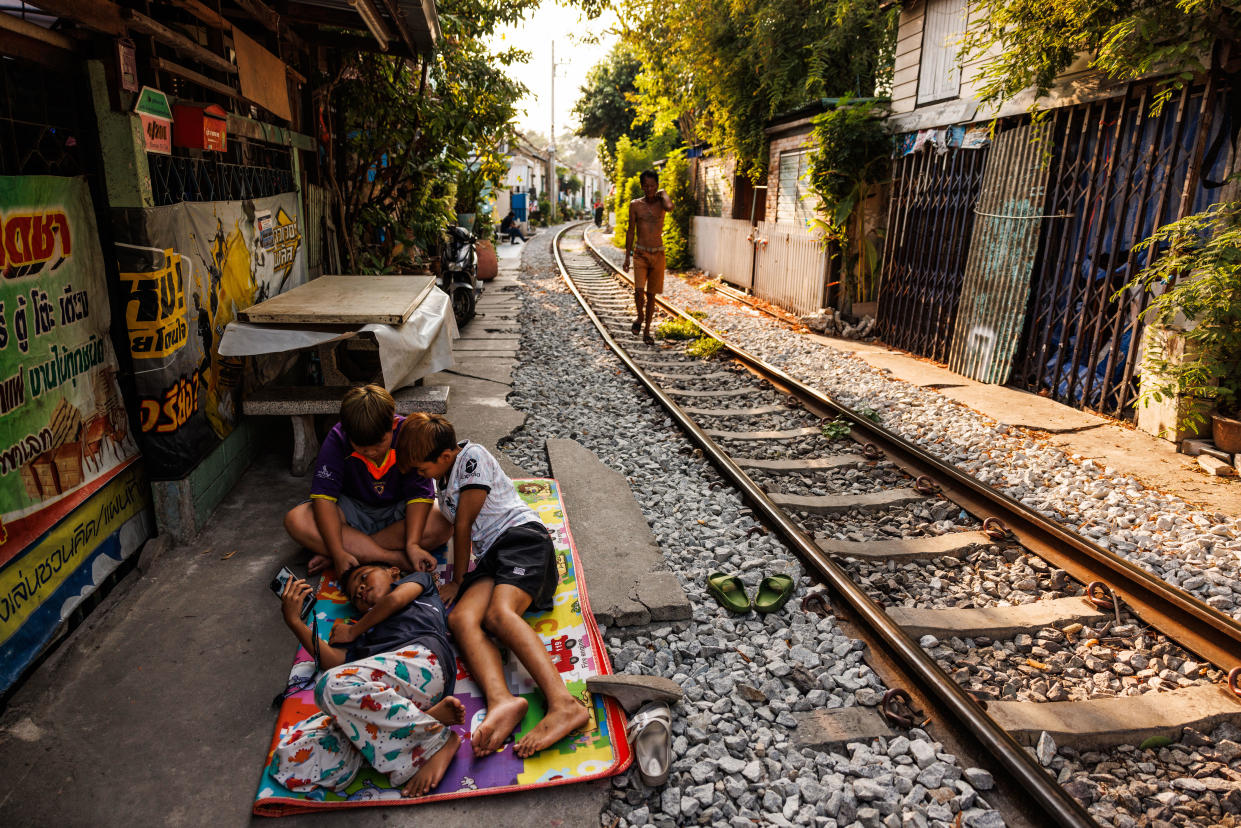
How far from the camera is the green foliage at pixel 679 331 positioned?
10.4 metres

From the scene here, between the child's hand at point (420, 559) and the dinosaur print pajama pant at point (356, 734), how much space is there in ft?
3.24

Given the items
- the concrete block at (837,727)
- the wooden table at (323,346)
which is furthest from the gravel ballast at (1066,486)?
the wooden table at (323,346)

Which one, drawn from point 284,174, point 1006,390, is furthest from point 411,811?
point 1006,390

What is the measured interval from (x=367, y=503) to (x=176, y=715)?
1.25m

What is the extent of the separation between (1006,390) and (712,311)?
598 cm

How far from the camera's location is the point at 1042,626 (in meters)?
3.51

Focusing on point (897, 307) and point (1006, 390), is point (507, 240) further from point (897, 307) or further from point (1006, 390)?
point (1006, 390)

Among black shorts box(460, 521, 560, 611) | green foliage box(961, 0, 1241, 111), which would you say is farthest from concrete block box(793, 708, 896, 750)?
green foliage box(961, 0, 1241, 111)

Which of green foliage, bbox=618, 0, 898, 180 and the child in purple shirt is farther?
green foliage, bbox=618, 0, 898, 180

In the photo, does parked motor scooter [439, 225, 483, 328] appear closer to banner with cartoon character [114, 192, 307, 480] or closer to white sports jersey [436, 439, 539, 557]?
banner with cartoon character [114, 192, 307, 480]

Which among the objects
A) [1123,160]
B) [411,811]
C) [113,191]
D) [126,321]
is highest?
[1123,160]

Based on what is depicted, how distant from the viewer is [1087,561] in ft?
13.0

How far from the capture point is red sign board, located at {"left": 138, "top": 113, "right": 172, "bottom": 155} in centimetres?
367

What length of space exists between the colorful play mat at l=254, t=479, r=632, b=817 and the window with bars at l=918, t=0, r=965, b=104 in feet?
28.4
